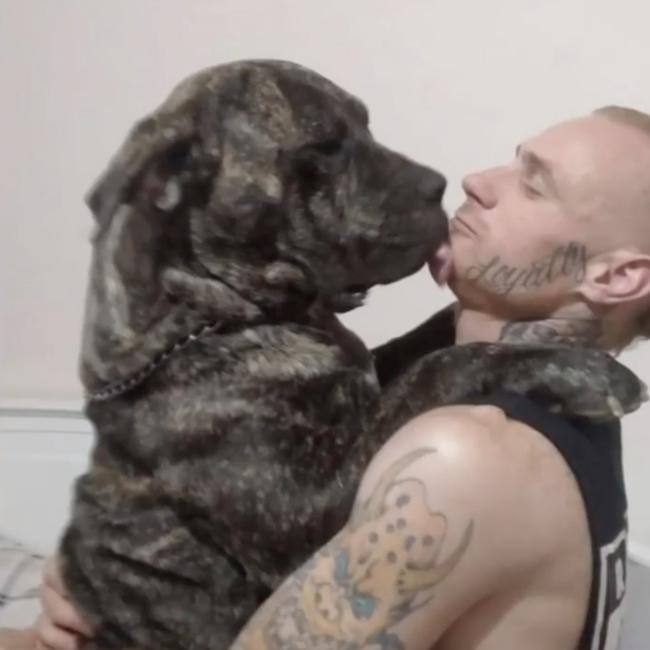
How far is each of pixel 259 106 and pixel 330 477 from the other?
0.48 meters

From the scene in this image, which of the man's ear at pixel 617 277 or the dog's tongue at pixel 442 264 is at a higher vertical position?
the man's ear at pixel 617 277

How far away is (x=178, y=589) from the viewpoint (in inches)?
56.0

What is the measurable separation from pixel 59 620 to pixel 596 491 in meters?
0.73

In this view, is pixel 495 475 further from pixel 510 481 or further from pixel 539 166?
pixel 539 166

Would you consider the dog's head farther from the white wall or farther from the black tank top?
the white wall

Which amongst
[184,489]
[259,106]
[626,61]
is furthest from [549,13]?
[184,489]

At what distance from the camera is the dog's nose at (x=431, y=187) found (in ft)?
4.97

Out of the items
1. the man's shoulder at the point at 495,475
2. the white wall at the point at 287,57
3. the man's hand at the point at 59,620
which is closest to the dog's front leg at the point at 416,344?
the man's shoulder at the point at 495,475

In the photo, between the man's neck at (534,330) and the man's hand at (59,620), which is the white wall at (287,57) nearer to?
the man's neck at (534,330)

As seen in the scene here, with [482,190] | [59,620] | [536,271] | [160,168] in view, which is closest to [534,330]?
[536,271]

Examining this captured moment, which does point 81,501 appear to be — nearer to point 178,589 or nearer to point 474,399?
point 178,589

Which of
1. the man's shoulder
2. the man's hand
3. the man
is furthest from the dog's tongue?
the man's hand

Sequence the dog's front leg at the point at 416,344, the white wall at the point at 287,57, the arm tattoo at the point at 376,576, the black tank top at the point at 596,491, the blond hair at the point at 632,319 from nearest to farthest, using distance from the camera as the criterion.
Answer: the arm tattoo at the point at 376,576, the black tank top at the point at 596,491, the blond hair at the point at 632,319, the dog's front leg at the point at 416,344, the white wall at the point at 287,57

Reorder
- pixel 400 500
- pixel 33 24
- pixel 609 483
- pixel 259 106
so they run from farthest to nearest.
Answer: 1. pixel 33 24
2. pixel 259 106
3. pixel 609 483
4. pixel 400 500
